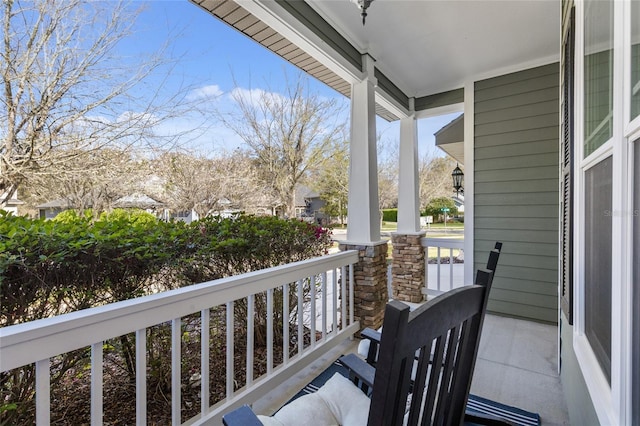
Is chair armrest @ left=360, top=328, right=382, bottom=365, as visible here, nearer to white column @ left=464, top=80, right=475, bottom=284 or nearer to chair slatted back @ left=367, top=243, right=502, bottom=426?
chair slatted back @ left=367, top=243, right=502, bottom=426

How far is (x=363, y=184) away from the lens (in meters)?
3.21

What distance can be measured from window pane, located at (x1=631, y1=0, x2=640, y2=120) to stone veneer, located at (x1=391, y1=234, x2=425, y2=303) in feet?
12.2

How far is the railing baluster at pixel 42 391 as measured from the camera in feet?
3.56

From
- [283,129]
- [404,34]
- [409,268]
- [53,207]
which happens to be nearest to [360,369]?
[53,207]

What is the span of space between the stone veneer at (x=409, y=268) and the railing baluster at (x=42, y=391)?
3915mm

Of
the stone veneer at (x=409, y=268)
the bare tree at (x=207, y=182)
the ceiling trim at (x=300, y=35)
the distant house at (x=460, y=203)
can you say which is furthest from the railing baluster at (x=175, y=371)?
the distant house at (x=460, y=203)

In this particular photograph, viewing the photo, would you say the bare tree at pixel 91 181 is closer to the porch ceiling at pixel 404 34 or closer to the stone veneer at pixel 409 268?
the porch ceiling at pixel 404 34

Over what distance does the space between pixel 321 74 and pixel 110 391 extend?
332 centimetres

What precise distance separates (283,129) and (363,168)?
13.0 ft

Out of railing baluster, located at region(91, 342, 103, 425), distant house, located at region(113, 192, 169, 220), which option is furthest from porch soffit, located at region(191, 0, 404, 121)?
railing baluster, located at region(91, 342, 103, 425)

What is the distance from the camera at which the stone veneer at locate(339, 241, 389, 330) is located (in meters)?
3.14

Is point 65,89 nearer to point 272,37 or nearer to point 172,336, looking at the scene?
point 272,37

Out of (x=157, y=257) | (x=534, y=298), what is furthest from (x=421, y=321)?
(x=534, y=298)

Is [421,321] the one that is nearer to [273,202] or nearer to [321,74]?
[321,74]
